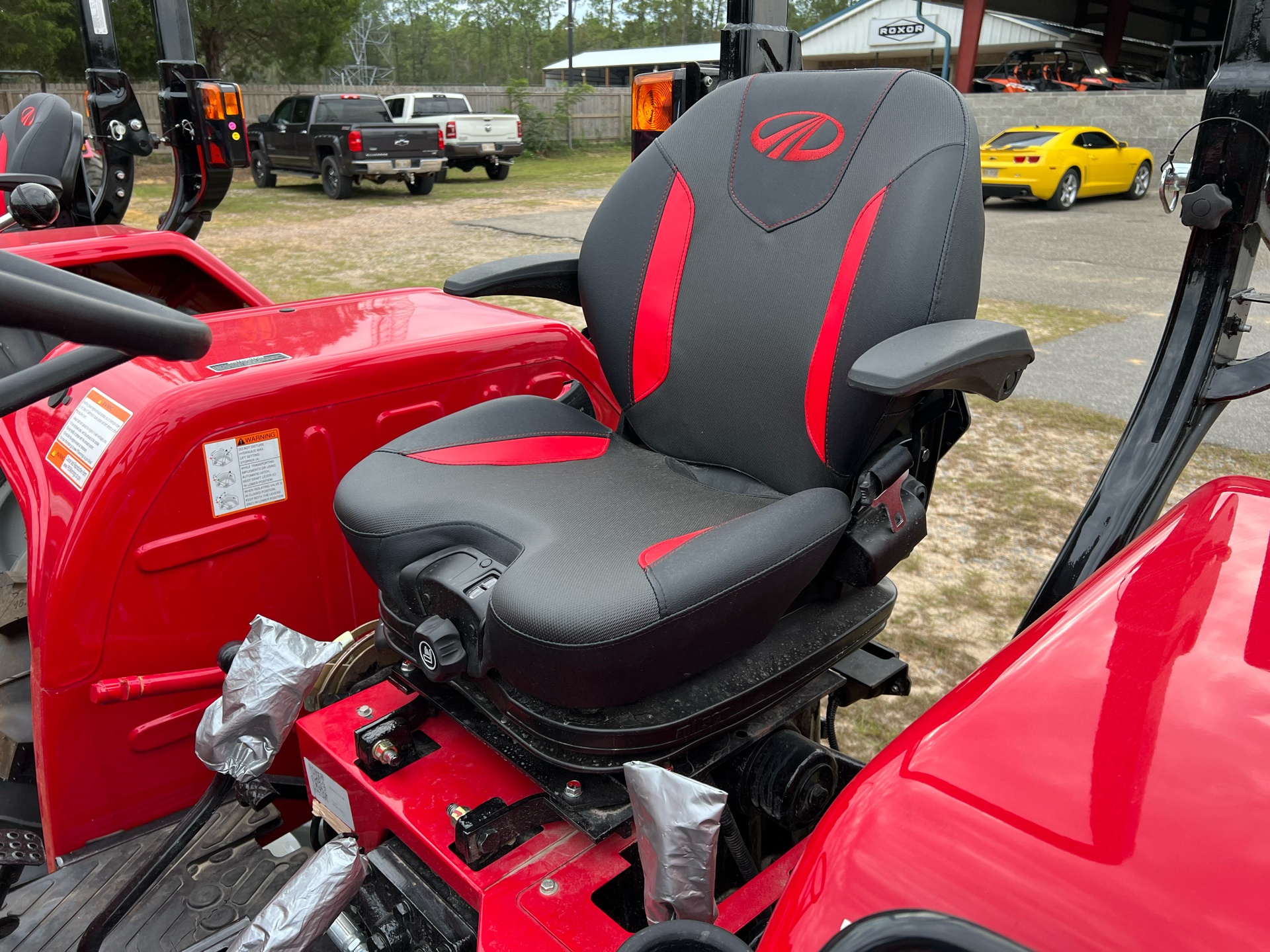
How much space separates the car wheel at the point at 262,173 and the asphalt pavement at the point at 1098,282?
592 centimetres

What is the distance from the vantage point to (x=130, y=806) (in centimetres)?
155

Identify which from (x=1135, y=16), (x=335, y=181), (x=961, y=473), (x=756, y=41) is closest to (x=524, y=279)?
(x=756, y=41)

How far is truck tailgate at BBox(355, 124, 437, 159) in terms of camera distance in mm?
12703

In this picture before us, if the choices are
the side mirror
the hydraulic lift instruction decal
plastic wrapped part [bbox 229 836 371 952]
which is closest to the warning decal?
the hydraulic lift instruction decal

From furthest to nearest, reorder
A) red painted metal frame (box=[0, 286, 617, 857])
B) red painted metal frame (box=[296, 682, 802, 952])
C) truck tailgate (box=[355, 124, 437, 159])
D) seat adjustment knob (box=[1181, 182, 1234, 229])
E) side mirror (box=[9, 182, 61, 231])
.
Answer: truck tailgate (box=[355, 124, 437, 159]), side mirror (box=[9, 182, 61, 231]), red painted metal frame (box=[0, 286, 617, 857]), seat adjustment knob (box=[1181, 182, 1234, 229]), red painted metal frame (box=[296, 682, 802, 952])

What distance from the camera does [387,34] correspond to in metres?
36.3

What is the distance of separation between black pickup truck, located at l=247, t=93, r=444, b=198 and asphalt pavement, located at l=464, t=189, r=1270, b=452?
315 centimetres

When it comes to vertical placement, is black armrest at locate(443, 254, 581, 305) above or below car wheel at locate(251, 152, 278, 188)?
above

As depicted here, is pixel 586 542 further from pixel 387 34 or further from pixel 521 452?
pixel 387 34

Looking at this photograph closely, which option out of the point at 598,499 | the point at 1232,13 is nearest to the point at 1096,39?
the point at 1232,13

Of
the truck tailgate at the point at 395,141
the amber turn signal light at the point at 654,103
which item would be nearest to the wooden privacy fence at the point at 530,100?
the truck tailgate at the point at 395,141

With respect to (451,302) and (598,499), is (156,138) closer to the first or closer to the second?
(451,302)

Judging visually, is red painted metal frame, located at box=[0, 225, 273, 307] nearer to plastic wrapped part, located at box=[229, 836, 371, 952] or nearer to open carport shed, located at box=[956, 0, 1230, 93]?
plastic wrapped part, located at box=[229, 836, 371, 952]

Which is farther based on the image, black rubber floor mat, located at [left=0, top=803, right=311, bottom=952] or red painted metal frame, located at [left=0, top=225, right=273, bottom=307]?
red painted metal frame, located at [left=0, top=225, right=273, bottom=307]
